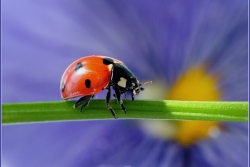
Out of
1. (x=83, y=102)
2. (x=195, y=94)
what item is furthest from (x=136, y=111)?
(x=195, y=94)

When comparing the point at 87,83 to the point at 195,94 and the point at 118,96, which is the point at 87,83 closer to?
the point at 118,96

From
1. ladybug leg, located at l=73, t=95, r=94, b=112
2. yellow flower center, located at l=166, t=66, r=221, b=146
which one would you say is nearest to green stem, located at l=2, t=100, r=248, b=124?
ladybug leg, located at l=73, t=95, r=94, b=112

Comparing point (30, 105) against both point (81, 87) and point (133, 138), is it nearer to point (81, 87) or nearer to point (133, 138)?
point (81, 87)

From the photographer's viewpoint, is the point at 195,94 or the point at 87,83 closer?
the point at 87,83

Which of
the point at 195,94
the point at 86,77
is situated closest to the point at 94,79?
the point at 86,77
